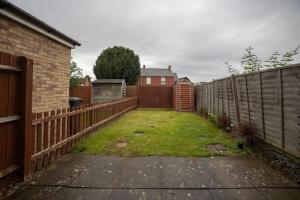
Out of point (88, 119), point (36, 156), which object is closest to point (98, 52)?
point (88, 119)

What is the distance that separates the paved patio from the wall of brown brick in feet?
5.53

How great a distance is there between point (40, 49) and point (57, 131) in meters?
2.05

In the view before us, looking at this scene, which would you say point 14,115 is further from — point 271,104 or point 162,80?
point 162,80

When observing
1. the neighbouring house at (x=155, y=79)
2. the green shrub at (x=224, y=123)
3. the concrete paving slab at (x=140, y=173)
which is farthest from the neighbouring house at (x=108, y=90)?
the neighbouring house at (x=155, y=79)

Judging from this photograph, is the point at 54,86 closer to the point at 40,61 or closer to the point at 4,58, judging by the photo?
the point at 40,61

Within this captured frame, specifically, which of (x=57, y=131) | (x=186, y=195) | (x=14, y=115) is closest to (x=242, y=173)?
(x=186, y=195)

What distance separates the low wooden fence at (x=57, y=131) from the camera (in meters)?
3.56

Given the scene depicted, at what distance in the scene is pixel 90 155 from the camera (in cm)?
448

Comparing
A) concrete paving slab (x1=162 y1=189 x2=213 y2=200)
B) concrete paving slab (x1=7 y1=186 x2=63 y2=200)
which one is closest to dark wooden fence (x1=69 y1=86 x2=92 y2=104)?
concrete paving slab (x1=7 y1=186 x2=63 y2=200)

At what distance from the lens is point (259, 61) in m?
9.09

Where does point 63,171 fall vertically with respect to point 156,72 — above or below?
below

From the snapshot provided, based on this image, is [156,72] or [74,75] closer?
[74,75]

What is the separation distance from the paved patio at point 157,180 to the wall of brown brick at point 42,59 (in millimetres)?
1687

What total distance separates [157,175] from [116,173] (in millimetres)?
724
